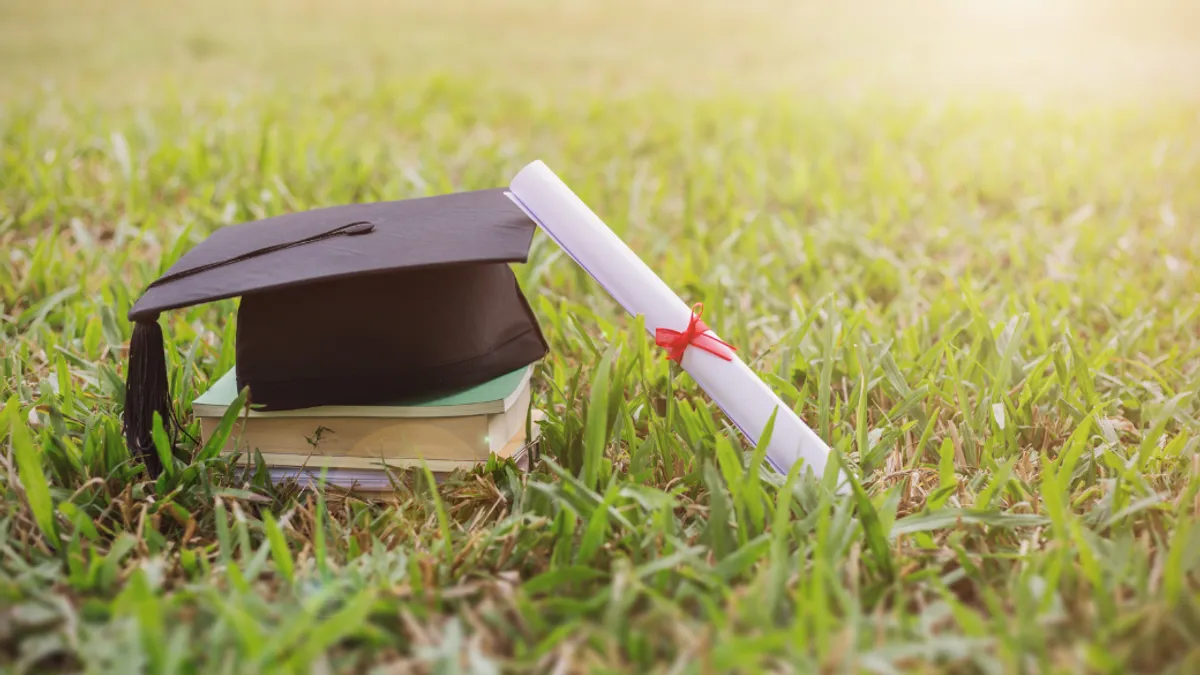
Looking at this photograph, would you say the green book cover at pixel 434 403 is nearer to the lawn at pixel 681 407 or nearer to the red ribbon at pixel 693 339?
the lawn at pixel 681 407

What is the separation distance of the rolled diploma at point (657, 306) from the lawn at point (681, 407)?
0.22 feet

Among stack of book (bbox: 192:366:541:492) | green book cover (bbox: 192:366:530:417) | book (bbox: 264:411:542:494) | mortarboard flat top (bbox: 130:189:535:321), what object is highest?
mortarboard flat top (bbox: 130:189:535:321)

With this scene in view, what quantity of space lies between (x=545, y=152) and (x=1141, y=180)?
2435 millimetres

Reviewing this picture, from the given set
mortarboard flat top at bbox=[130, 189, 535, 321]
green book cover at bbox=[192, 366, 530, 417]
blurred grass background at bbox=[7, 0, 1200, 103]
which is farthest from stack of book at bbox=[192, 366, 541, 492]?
blurred grass background at bbox=[7, 0, 1200, 103]

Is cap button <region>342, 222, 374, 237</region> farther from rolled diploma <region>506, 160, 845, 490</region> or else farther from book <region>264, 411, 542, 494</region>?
book <region>264, 411, 542, 494</region>

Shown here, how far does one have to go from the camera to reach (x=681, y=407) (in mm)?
1700

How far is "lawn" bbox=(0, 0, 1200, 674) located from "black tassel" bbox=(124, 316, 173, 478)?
0.14 feet

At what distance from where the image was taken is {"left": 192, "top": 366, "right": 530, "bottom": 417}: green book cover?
1.60m

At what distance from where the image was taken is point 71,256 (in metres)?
2.88

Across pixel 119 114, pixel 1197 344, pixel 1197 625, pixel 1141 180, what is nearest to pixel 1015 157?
pixel 1141 180

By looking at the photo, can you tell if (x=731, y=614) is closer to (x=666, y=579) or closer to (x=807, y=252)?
(x=666, y=579)

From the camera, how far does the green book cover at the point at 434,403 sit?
1.60 meters

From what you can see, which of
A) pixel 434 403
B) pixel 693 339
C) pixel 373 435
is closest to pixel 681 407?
pixel 693 339

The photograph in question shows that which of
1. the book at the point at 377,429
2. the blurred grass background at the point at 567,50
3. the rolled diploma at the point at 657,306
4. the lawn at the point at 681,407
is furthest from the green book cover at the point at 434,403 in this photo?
the blurred grass background at the point at 567,50
